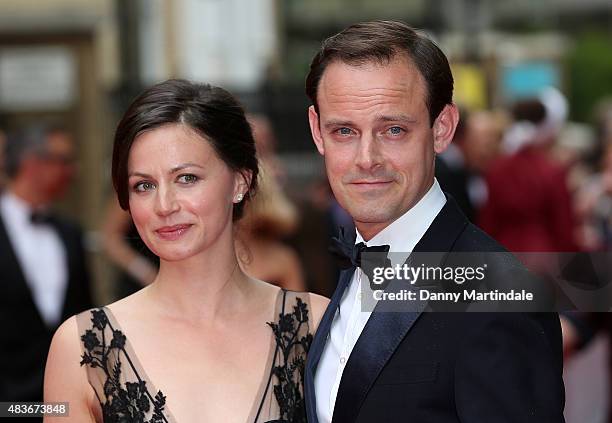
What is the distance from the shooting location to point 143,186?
3330 mm

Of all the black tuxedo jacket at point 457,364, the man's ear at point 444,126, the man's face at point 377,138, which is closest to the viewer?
the black tuxedo jacket at point 457,364

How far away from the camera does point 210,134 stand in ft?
11.1

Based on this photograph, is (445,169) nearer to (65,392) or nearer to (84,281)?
(84,281)

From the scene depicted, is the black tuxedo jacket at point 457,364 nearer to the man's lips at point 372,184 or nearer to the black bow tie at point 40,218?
the man's lips at point 372,184

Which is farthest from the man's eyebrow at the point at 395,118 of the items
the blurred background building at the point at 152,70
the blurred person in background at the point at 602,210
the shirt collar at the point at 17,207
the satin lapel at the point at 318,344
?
the blurred background building at the point at 152,70

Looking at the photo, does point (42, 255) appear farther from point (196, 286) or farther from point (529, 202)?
point (529, 202)

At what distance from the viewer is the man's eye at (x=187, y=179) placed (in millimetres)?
3311

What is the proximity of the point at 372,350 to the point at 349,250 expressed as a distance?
40 cm

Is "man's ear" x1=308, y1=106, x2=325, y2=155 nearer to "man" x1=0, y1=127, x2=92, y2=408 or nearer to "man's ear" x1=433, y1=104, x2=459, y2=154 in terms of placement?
"man's ear" x1=433, y1=104, x2=459, y2=154

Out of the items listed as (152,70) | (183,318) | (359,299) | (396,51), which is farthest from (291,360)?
(152,70)

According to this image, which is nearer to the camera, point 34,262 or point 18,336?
point 18,336

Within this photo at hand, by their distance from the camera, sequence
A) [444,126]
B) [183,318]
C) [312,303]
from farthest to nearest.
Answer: [312,303] < [183,318] < [444,126]

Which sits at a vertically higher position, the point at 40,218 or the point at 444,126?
the point at 40,218

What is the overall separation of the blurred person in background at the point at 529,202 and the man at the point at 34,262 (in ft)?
9.95
